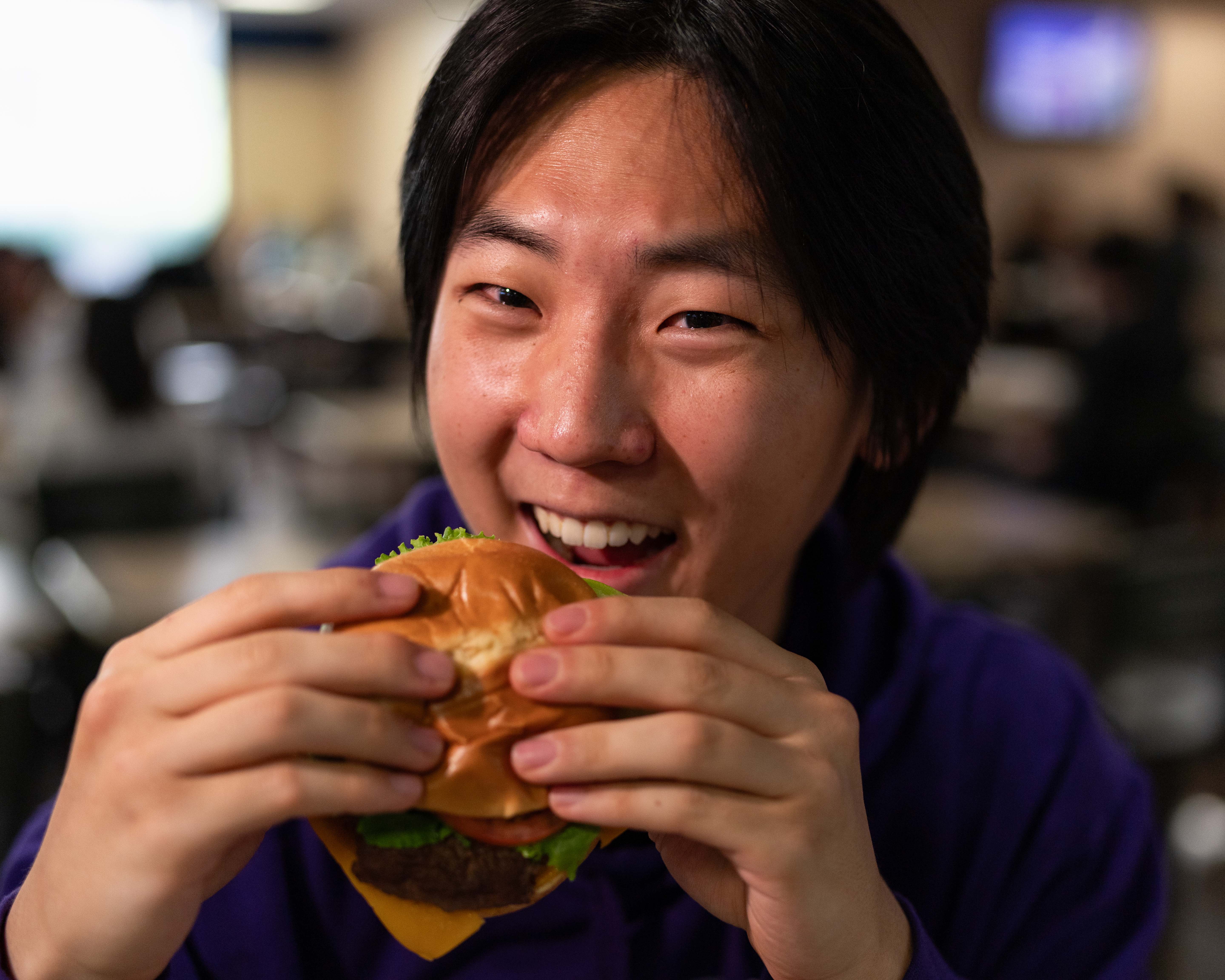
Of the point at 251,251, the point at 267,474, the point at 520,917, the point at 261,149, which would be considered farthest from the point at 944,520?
the point at 261,149

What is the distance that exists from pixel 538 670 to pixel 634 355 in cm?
39

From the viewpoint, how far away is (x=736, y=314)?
1.08 m

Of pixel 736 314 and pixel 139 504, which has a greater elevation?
pixel 736 314

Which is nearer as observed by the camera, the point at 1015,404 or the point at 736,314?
the point at 736,314

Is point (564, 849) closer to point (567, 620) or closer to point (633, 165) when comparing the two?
point (567, 620)

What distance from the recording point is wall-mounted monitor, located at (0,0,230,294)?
6.88 m

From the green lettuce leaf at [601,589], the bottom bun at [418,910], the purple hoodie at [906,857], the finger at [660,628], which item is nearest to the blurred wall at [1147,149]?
the purple hoodie at [906,857]

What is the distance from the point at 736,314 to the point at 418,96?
1.97 ft

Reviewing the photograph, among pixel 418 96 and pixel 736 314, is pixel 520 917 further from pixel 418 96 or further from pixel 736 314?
pixel 418 96

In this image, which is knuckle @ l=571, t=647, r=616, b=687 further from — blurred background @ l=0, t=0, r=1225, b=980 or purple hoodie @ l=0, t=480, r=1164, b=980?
blurred background @ l=0, t=0, r=1225, b=980

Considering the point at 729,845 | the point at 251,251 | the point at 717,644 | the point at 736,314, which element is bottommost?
the point at 251,251

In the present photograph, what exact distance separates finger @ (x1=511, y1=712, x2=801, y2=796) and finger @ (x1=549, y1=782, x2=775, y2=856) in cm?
1

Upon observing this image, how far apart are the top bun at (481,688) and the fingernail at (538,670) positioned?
5 centimetres

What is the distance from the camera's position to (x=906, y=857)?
1.42m
